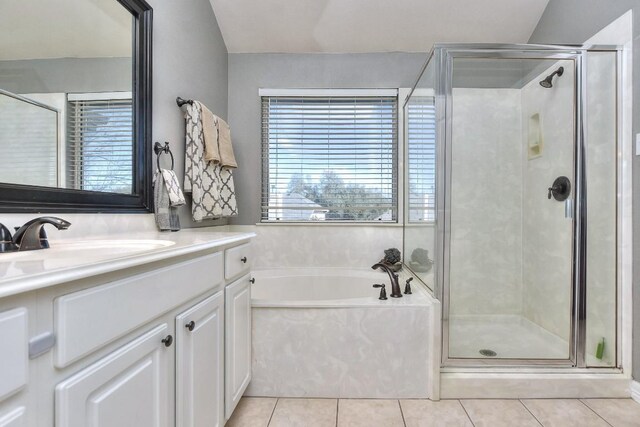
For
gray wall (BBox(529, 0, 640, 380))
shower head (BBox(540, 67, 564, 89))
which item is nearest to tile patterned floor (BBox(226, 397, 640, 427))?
gray wall (BBox(529, 0, 640, 380))

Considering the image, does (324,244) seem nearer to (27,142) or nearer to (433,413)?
(433,413)

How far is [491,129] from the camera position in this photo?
105 inches

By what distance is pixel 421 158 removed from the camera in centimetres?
228

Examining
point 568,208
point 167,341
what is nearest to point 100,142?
point 167,341

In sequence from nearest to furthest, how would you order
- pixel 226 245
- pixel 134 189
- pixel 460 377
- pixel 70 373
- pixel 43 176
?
pixel 70 373 → pixel 43 176 → pixel 226 245 → pixel 134 189 → pixel 460 377

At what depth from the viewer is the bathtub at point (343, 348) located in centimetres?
178

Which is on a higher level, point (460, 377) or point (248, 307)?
point (248, 307)

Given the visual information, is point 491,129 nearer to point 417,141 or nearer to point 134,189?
point 417,141

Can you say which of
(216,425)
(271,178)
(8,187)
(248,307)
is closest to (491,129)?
(271,178)

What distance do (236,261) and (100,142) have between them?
2.45ft

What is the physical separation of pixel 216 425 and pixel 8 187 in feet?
3.45

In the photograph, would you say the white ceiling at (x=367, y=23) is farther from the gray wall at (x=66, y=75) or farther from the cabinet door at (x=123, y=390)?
the cabinet door at (x=123, y=390)

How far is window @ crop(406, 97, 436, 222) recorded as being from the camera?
199 centimetres

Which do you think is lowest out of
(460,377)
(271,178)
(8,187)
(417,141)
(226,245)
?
(460,377)
